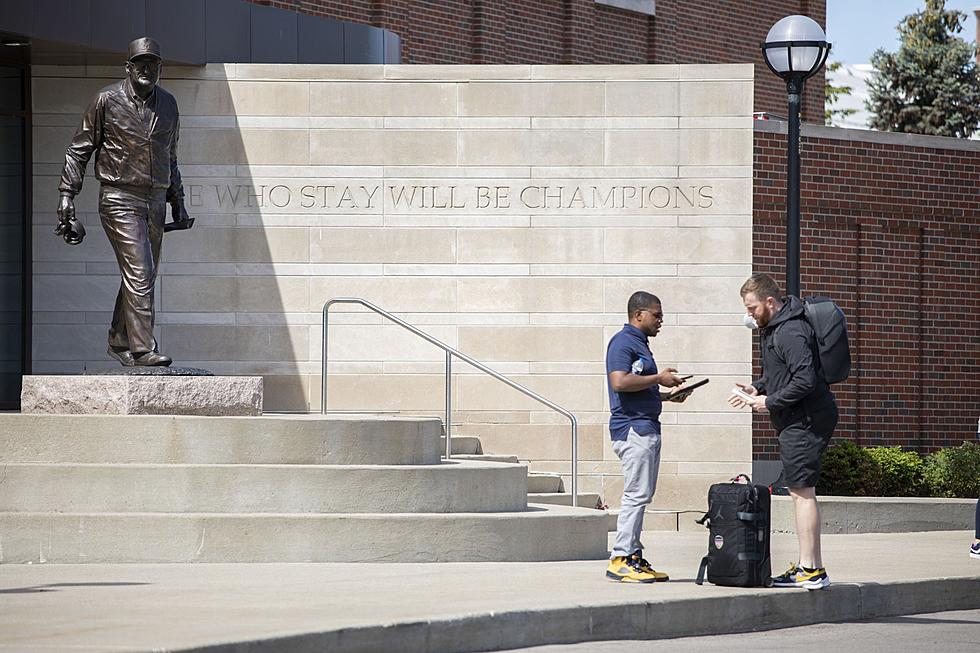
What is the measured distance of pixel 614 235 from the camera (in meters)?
15.9

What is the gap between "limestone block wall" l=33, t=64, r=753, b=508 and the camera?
15.8 m

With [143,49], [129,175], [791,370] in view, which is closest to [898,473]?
[791,370]

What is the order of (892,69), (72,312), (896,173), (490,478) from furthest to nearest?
(892,69) < (896,173) < (72,312) < (490,478)

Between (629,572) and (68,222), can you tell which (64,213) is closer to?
(68,222)

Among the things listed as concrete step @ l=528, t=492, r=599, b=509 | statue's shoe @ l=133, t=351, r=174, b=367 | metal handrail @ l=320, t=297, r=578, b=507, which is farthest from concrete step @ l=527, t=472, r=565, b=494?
statue's shoe @ l=133, t=351, r=174, b=367

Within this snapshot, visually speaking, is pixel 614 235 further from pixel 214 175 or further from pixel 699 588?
pixel 699 588

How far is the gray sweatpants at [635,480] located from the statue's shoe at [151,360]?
4035 mm

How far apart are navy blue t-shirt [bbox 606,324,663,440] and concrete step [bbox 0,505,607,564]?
1.95 meters

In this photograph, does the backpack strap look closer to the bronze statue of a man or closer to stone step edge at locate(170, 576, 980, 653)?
stone step edge at locate(170, 576, 980, 653)

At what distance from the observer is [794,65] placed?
14906 millimetres

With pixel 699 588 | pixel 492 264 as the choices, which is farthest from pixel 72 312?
pixel 699 588

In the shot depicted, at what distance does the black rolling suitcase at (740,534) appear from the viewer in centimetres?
991

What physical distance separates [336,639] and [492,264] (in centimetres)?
848

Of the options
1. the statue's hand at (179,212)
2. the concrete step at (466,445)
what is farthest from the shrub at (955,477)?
the statue's hand at (179,212)
